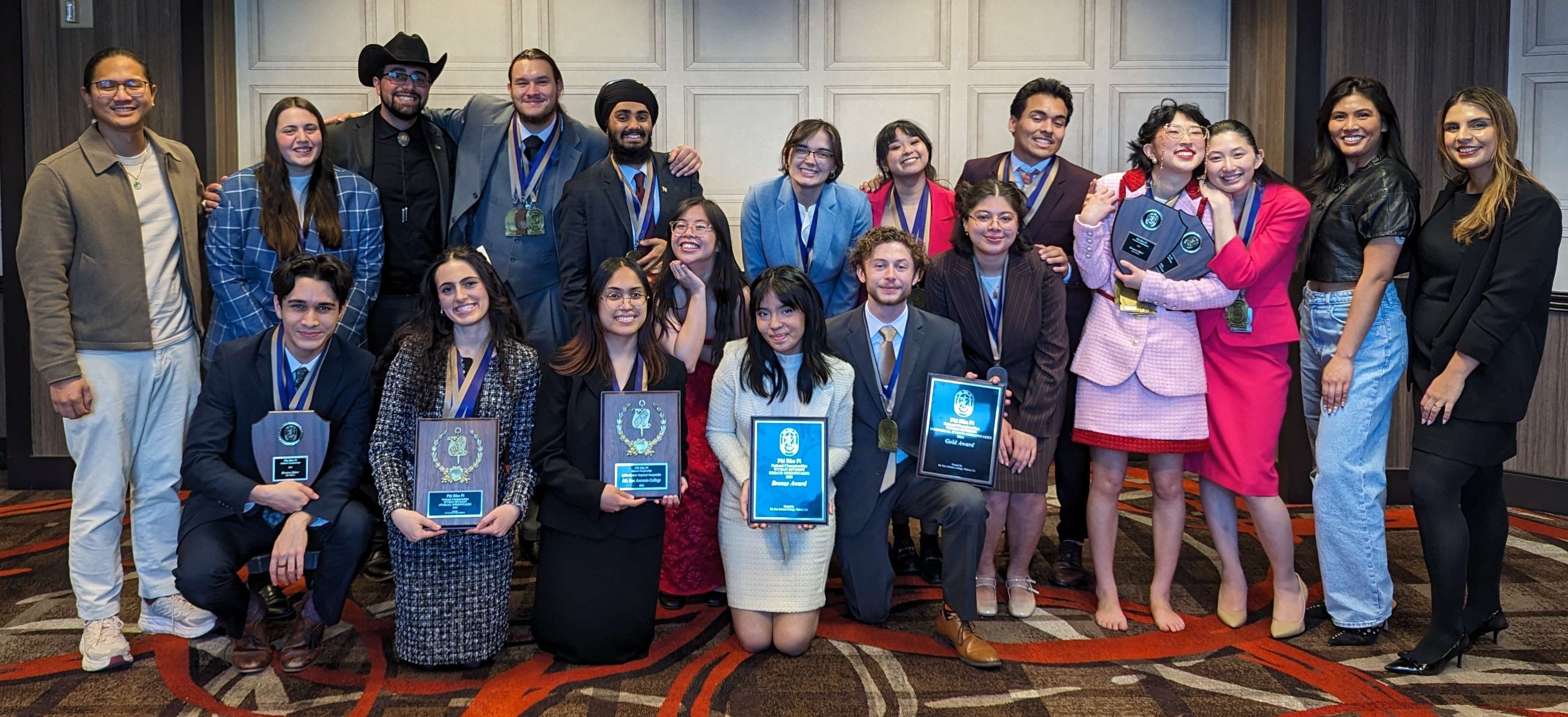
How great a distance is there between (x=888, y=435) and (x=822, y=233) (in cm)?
Answer: 85

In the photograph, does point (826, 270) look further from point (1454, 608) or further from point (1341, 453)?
point (1454, 608)

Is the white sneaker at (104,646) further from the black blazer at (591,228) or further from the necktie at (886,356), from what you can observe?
the necktie at (886,356)

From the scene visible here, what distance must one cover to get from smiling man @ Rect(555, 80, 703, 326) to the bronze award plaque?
971mm

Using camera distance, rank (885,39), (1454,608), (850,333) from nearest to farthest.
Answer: (1454,608) → (850,333) → (885,39)

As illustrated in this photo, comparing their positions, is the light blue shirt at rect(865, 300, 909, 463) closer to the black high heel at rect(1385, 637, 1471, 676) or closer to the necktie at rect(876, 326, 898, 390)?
the necktie at rect(876, 326, 898, 390)

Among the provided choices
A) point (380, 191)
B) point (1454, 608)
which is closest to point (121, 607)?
point (380, 191)

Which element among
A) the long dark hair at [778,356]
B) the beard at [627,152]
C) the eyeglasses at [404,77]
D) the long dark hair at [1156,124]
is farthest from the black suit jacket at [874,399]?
the eyeglasses at [404,77]

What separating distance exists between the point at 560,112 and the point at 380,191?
731mm

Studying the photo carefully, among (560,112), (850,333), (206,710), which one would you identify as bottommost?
(206,710)

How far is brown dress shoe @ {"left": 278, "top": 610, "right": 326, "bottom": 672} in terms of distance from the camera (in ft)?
10.3

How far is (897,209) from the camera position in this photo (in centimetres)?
401

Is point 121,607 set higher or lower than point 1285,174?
lower

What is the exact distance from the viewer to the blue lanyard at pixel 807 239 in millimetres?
3830

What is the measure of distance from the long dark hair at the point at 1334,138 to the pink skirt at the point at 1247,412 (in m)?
0.53
